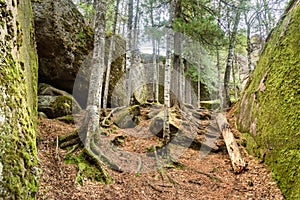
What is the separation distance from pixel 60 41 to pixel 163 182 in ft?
26.6

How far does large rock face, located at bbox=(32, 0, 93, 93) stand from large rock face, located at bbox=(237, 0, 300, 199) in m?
7.85

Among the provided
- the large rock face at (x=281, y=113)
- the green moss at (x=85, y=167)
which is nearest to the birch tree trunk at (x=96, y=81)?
the green moss at (x=85, y=167)

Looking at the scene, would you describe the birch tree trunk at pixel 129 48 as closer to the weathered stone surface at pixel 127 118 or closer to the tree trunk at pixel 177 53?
the weathered stone surface at pixel 127 118

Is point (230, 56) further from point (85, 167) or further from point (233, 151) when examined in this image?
point (85, 167)

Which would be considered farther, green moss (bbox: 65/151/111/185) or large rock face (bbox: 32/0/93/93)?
large rock face (bbox: 32/0/93/93)

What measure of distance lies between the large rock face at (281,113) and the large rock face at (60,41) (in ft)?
25.7

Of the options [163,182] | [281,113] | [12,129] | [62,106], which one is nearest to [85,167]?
[163,182]

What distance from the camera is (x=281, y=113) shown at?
575 centimetres

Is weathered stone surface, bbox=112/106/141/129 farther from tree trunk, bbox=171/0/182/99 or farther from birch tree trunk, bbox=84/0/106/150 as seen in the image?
birch tree trunk, bbox=84/0/106/150

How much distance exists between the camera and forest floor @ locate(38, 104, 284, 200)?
4.46 metres

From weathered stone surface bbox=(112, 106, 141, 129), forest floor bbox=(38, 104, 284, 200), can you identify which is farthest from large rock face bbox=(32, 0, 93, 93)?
forest floor bbox=(38, 104, 284, 200)

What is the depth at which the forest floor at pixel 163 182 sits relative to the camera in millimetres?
4461

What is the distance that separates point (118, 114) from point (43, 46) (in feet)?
15.5

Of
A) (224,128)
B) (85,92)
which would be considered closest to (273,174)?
(224,128)
